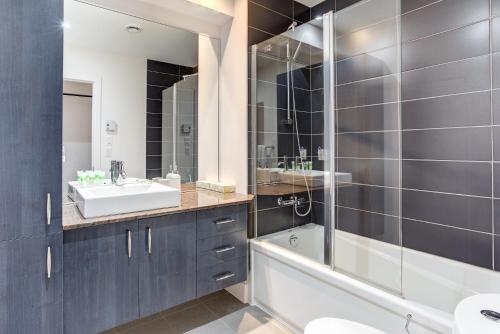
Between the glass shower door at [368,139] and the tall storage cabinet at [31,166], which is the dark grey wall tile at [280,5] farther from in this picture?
the tall storage cabinet at [31,166]

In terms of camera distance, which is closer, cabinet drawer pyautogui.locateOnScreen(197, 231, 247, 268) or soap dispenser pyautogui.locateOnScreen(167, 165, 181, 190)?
cabinet drawer pyautogui.locateOnScreen(197, 231, 247, 268)

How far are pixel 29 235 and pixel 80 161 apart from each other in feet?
2.37

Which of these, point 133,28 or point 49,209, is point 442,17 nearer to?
point 133,28

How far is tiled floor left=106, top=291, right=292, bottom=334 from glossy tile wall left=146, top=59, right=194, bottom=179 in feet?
3.54

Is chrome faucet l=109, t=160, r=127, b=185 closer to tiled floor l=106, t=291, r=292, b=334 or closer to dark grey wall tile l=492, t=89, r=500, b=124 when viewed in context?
tiled floor l=106, t=291, r=292, b=334

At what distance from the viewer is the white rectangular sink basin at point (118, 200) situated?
156 cm

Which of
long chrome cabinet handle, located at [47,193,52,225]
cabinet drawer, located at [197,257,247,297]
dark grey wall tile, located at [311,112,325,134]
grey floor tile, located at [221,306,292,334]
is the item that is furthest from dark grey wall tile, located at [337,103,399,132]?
long chrome cabinet handle, located at [47,193,52,225]

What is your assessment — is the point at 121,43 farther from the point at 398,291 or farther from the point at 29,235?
the point at 398,291

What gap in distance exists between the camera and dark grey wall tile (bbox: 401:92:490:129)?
5.89 ft

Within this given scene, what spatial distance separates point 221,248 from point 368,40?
6.24ft

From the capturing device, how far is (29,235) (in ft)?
4.32

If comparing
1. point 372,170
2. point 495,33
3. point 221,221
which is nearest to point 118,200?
point 221,221

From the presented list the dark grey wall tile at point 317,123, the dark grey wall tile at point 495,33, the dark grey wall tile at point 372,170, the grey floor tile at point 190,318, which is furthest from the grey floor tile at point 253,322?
the dark grey wall tile at point 495,33

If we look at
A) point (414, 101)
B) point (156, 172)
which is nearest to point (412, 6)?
point (414, 101)
